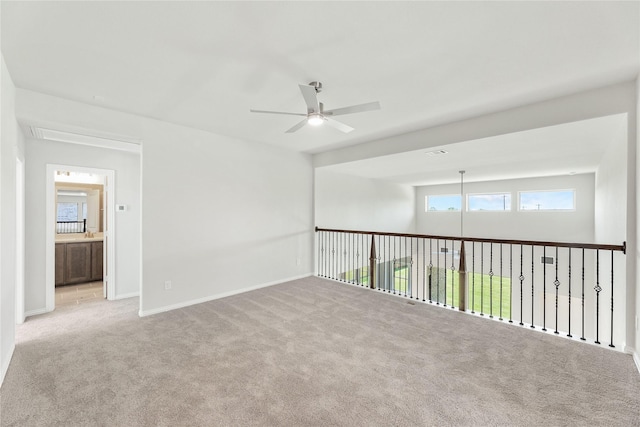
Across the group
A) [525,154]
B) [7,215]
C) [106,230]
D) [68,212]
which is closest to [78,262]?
[106,230]

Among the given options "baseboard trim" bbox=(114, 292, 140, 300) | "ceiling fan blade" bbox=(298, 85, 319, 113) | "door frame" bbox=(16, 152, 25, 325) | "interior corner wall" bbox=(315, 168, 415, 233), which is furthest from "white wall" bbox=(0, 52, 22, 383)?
"interior corner wall" bbox=(315, 168, 415, 233)

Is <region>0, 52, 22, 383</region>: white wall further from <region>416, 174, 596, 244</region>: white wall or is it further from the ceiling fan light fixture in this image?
<region>416, 174, 596, 244</region>: white wall

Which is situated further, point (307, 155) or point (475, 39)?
point (307, 155)

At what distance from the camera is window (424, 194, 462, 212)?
9102 millimetres

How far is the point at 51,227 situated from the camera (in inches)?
151

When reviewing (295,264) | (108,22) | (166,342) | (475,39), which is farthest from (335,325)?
(108,22)

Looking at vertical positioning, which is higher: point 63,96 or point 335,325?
point 63,96

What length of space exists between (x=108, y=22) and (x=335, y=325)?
3364 millimetres

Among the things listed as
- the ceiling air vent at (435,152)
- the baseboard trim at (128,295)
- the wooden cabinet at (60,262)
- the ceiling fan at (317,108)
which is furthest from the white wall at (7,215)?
the ceiling air vent at (435,152)

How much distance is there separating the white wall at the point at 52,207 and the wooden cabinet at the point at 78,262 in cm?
135

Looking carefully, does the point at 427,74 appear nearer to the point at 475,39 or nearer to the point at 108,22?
the point at 475,39

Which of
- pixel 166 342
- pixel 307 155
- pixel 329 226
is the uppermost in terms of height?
pixel 307 155

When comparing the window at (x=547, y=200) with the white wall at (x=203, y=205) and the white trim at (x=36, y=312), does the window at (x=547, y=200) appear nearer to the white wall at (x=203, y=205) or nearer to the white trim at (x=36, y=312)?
the white wall at (x=203, y=205)

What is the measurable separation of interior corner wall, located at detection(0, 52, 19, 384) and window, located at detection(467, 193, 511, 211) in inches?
387
